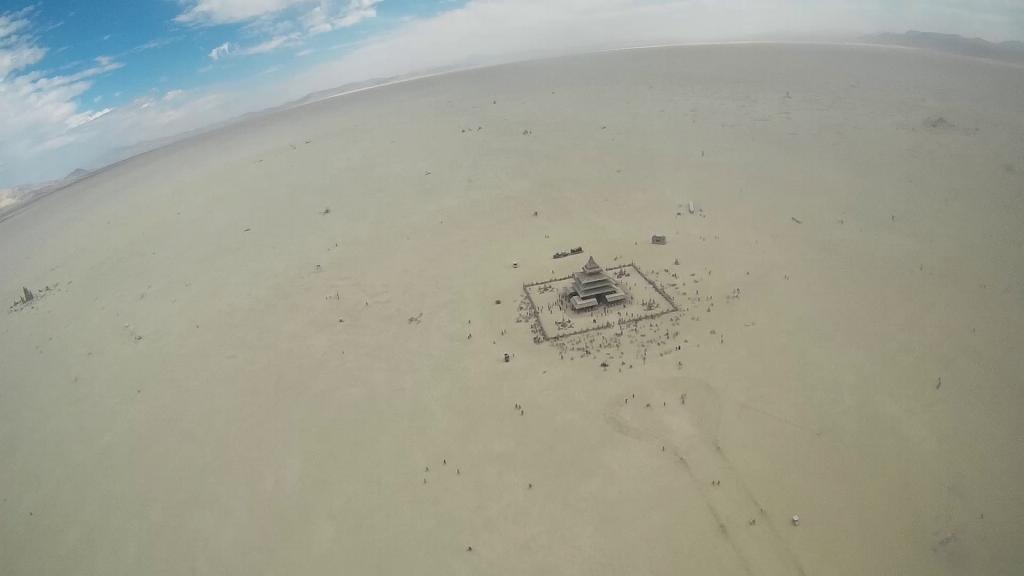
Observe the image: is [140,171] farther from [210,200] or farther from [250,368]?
[250,368]

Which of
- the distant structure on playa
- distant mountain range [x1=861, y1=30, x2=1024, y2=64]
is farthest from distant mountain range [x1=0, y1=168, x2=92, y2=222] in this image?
distant mountain range [x1=861, y1=30, x2=1024, y2=64]

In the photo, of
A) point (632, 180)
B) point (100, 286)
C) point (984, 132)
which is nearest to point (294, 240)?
point (100, 286)

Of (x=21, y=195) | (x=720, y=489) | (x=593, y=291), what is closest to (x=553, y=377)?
(x=593, y=291)

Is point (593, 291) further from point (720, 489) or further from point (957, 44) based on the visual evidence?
point (957, 44)

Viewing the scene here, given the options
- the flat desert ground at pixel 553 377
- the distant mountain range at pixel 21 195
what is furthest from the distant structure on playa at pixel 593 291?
the distant mountain range at pixel 21 195

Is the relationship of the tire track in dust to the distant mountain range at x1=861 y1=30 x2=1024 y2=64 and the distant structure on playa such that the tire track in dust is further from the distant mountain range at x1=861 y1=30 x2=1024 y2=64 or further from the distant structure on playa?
the distant mountain range at x1=861 y1=30 x2=1024 y2=64
